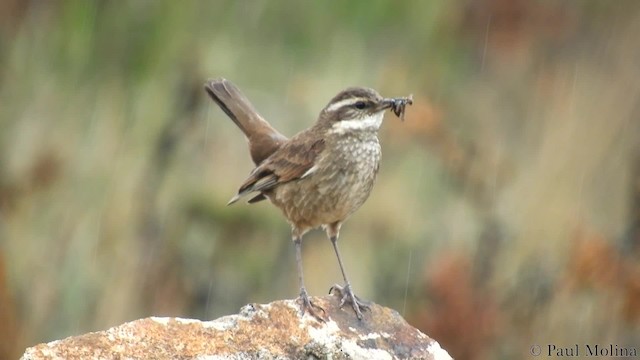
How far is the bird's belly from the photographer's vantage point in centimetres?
650

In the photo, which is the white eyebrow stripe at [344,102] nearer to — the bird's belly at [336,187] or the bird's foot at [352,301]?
the bird's belly at [336,187]

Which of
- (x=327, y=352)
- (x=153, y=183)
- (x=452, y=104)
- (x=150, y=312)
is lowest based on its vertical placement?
(x=327, y=352)

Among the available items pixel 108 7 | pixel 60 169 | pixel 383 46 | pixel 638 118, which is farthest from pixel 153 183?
pixel 638 118

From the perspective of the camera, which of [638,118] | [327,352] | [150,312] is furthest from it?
[638,118]

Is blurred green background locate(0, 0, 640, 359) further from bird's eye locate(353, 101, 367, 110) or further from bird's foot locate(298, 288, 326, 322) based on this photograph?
bird's foot locate(298, 288, 326, 322)

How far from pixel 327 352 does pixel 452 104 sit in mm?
4446

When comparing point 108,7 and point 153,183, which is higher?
point 108,7

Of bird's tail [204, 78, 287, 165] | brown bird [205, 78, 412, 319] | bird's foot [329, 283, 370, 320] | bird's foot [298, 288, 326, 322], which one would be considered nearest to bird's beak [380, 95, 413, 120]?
brown bird [205, 78, 412, 319]

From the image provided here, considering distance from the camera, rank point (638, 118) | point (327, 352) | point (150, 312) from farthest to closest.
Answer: point (638, 118), point (150, 312), point (327, 352)

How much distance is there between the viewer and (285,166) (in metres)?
6.71

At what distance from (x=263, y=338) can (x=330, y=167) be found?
5.28 ft

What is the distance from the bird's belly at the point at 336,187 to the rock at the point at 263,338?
774 mm

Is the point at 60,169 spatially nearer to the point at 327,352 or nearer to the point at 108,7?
the point at 108,7

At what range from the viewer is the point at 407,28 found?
9500 millimetres
